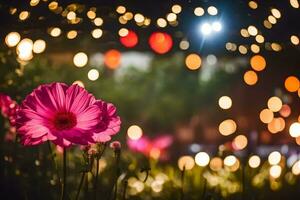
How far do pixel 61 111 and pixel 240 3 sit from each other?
4.20 ft

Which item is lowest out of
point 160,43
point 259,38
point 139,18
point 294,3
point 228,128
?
point 228,128

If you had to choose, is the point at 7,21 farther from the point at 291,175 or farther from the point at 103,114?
the point at 291,175

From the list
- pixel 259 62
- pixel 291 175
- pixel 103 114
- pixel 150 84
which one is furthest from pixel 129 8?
pixel 150 84

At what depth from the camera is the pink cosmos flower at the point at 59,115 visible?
198cm

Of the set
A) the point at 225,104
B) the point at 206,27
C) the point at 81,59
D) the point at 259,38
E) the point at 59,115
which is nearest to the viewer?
the point at 59,115

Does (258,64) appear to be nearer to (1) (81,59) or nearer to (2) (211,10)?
(1) (81,59)

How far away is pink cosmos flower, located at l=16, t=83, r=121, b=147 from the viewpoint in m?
1.98

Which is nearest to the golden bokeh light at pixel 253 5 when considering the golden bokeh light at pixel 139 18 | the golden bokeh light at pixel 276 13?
the golden bokeh light at pixel 276 13

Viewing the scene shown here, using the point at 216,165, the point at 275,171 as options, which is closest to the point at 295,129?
the point at 275,171

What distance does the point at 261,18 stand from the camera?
2803 millimetres

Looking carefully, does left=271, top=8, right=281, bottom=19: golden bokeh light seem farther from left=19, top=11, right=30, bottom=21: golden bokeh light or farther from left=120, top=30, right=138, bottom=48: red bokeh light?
left=120, top=30, right=138, bottom=48: red bokeh light

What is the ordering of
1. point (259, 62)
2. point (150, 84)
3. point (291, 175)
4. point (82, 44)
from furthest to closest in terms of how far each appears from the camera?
1. point (150, 84)
2. point (259, 62)
3. point (82, 44)
4. point (291, 175)

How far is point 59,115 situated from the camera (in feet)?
6.57

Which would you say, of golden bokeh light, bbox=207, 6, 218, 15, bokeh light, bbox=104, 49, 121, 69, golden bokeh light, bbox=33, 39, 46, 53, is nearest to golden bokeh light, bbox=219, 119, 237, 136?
bokeh light, bbox=104, 49, 121, 69
